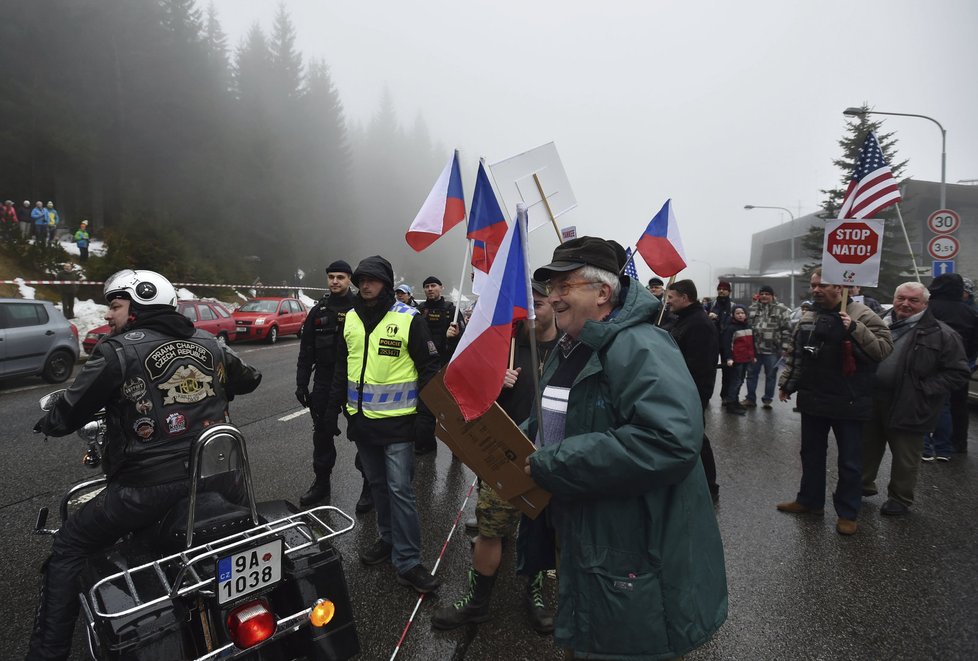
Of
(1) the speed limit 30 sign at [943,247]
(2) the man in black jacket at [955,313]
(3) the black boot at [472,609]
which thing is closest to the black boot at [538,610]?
(3) the black boot at [472,609]

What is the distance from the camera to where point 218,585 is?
1842 millimetres

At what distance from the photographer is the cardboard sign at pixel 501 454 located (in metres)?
2.04

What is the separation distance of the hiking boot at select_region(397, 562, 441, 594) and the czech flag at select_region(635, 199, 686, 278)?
9.96 feet

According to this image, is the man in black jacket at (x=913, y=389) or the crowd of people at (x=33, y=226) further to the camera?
the crowd of people at (x=33, y=226)

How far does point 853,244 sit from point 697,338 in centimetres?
148

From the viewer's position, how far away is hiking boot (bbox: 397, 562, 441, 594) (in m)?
3.19

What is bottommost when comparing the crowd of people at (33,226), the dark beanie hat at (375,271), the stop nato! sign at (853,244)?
the dark beanie hat at (375,271)

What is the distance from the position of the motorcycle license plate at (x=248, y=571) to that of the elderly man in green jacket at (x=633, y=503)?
1074 mm

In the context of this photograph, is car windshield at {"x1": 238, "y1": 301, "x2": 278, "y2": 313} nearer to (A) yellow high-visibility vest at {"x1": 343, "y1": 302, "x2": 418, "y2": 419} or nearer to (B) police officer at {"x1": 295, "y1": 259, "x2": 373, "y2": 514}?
(B) police officer at {"x1": 295, "y1": 259, "x2": 373, "y2": 514}

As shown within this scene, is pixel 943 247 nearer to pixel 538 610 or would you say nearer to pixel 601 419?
pixel 538 610

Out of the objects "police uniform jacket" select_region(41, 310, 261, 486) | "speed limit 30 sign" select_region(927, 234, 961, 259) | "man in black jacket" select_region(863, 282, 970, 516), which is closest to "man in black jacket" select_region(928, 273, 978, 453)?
"man in black jacket" select_region(863, 282, 970, 516)

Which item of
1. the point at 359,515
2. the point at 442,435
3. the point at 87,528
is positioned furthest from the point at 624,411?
the point at 359,515

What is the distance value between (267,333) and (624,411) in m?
17.7

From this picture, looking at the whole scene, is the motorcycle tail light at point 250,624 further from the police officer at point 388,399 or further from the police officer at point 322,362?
the police officer at point 322,362
